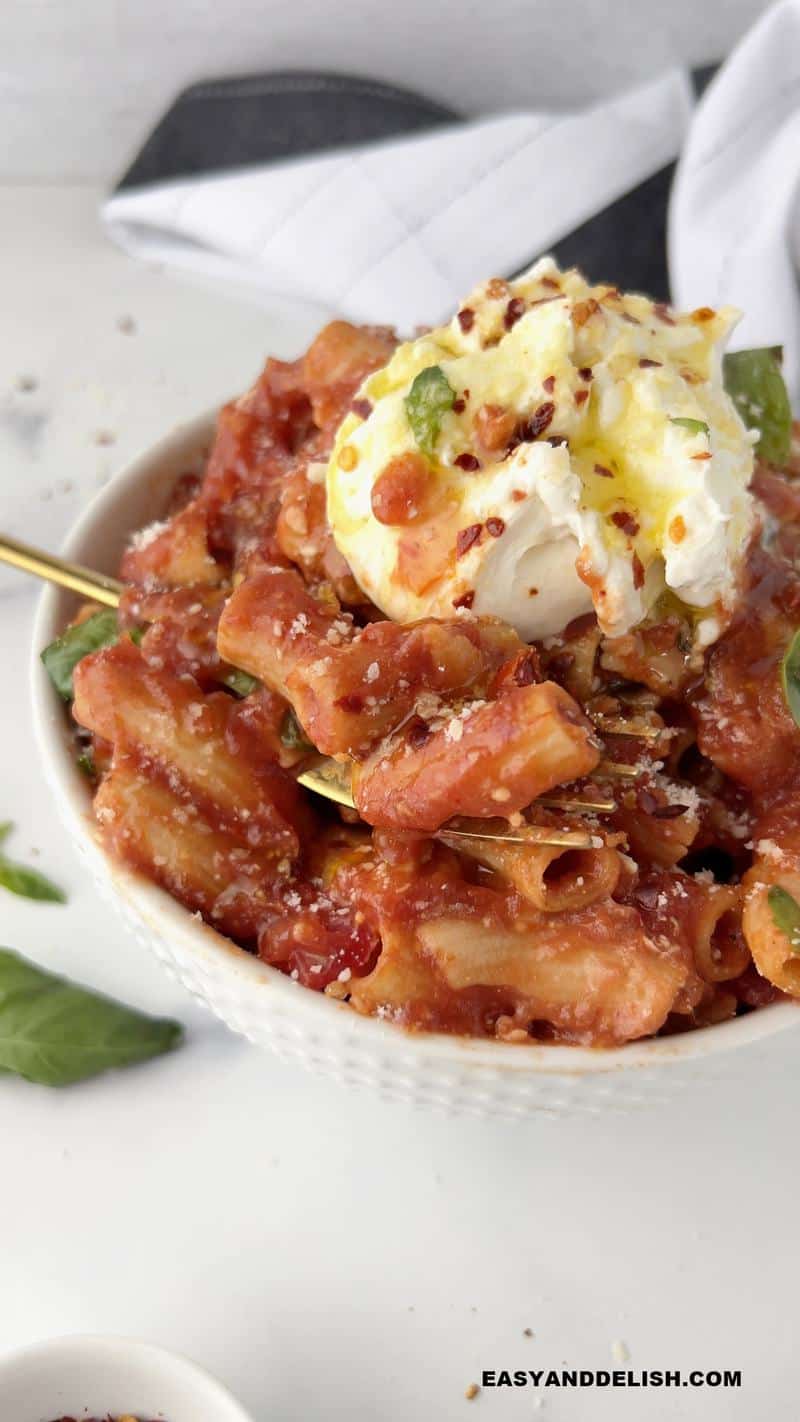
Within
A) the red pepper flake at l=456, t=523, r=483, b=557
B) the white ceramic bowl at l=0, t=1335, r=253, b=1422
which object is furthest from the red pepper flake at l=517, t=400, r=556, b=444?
the white ceramic bowl at l=0, t=1335, r=253, b=1422

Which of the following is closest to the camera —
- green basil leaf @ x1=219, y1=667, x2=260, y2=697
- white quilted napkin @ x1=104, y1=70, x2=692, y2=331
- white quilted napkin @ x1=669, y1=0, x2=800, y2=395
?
green basil leaf @ x1=219, y1=667, x2=260, y2=697

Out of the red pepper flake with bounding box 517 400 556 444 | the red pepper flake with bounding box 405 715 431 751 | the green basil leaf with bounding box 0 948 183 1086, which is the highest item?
the red pepper flake with bounding box 517 400 556 444

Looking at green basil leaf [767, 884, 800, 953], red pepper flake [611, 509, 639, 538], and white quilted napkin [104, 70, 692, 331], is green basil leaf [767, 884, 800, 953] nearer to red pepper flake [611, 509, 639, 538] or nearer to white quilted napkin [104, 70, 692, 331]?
red pepper flake [611, 509, 639, 538]

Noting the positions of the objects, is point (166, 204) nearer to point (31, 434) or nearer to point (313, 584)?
point (31, 434)

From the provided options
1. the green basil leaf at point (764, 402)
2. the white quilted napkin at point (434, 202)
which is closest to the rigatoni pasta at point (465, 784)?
the green basil leaf at point (764, 402)

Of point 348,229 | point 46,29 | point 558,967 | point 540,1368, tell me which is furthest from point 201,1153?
point 46,29

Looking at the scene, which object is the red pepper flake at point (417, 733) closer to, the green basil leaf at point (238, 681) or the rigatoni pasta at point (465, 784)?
the rigatoni pasta at point (465, 784)
